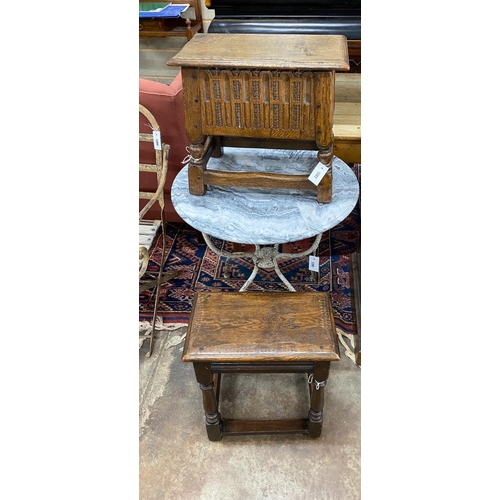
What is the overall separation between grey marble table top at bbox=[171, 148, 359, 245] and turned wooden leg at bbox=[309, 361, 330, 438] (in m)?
0.45

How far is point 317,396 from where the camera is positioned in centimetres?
171

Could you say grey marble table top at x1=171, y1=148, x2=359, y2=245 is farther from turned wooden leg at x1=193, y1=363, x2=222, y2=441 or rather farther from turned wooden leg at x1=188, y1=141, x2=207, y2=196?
turned wooden leg at x1=193, y1=363, x2=222, y2=441

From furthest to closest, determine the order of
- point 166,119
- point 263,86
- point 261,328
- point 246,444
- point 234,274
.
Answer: point 234,274 < point 166,119 < point 246,444 < point 261,328 < point 263,86

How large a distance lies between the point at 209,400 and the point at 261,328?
1.13ft

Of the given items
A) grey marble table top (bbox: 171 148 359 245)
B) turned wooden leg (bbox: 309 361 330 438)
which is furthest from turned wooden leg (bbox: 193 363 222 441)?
grey marble table top (bbox: 171 148 359 245)

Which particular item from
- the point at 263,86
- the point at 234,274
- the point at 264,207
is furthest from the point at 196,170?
the point at 234,274

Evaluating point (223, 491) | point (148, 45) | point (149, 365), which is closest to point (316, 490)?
point (223, 491)

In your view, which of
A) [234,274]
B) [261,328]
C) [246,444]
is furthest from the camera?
[234,274]

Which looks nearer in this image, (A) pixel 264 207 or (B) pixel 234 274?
(A) pixel 264 207

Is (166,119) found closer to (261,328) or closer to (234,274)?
(234,274)

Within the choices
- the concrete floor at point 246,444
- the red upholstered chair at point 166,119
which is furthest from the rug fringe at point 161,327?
the red upholstered chair at point 166,119

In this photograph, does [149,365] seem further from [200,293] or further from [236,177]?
[236,177]

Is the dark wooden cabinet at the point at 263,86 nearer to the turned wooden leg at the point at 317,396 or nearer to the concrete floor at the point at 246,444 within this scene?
the turned wooden leg at the point at 317,396

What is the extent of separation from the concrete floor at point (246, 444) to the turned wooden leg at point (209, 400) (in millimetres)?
62
